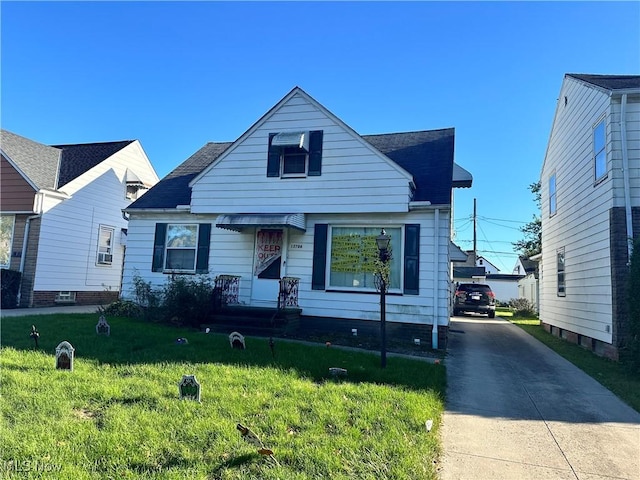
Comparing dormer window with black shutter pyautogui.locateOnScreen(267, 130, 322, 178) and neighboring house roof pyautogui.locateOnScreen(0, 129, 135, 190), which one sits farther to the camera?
neighboring house roof pyautogui.locateOnScreen(0, 129, 135, 190)

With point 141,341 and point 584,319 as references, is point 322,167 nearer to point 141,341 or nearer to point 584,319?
point 141,341

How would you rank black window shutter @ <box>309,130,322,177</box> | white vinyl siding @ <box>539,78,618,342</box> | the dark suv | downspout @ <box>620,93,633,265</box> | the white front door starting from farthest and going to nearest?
1. the dark suv
2. the white front door
3. black window shutter @ <box>309,130,322,177</box>
4. white vinyl siding @ <box>539,78,618,342</box>
5. downspout @ <box>620,93,633,265</box>

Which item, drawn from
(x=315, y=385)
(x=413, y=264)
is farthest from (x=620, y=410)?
(x=413, y=264)

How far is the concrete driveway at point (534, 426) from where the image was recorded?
395 centimetres

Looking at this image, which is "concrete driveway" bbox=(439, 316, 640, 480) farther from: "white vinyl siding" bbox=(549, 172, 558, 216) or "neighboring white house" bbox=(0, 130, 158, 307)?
"neighboring white house" bbox=(0, 130, 158, 307)

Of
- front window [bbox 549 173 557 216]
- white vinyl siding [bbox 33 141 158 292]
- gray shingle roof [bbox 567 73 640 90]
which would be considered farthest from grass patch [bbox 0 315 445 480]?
front window [bbox 549 173 557 216]

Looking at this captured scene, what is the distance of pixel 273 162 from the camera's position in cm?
1196

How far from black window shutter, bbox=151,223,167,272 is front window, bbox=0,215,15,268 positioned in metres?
6.79

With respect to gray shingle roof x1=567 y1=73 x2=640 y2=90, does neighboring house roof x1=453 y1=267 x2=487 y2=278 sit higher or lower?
lower

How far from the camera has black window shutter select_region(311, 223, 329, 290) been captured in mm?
11305

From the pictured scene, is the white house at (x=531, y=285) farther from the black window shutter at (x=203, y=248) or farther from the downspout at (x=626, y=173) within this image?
the black window shutter at (x=203, y=248)

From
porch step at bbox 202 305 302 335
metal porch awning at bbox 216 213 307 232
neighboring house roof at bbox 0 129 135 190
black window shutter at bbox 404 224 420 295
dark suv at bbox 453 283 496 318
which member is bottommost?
porch step at bbox 202 305 302 335

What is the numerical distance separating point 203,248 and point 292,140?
4077 mm

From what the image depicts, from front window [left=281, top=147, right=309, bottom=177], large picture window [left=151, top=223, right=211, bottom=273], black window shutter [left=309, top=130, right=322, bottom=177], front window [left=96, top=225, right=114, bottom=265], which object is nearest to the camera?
black window shutter [left=309, top=130, right=322, bottom=177]
